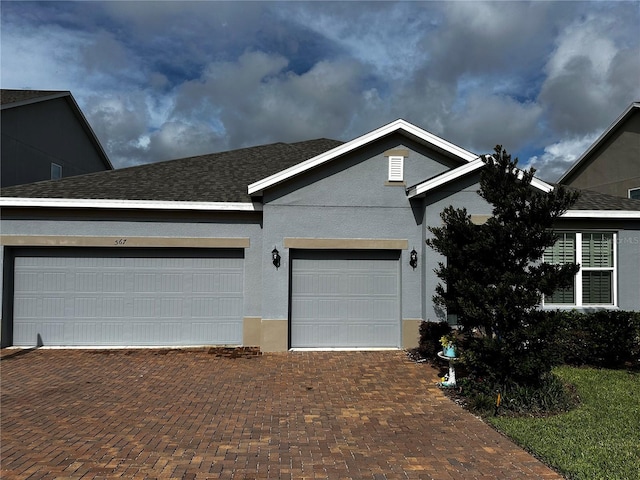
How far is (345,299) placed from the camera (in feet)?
35.8

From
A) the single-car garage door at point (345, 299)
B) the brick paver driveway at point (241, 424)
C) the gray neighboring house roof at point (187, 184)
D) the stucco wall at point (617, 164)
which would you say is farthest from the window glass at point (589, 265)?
the stucco wall at point (617, 164)

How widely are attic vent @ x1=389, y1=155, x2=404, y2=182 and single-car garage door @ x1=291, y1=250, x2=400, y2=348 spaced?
1.94 m

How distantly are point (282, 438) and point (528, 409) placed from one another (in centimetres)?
388

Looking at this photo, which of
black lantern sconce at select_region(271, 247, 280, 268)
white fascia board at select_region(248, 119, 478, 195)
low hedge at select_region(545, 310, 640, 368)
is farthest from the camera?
black lantern sconce at select_region(271, 247, 280, 268)

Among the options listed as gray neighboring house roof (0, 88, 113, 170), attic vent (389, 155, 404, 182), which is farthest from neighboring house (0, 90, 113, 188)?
attic vent (389, 155, 404, 182)

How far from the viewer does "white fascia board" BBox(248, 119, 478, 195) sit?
10.3m

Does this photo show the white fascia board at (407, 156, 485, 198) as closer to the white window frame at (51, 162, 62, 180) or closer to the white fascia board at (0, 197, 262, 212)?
the white fascia board at (0, 197, 262, 212)

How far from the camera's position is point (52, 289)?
10844 millimetres

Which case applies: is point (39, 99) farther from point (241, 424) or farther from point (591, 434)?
point (591, 434)

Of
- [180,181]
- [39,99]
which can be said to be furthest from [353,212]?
[39,99]

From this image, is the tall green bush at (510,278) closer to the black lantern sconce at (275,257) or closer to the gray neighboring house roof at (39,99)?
the black lantern sconce at (275,257)

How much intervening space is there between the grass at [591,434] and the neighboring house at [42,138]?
16.3 metres

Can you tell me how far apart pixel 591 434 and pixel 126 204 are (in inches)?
409

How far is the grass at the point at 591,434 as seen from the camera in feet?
15.6
